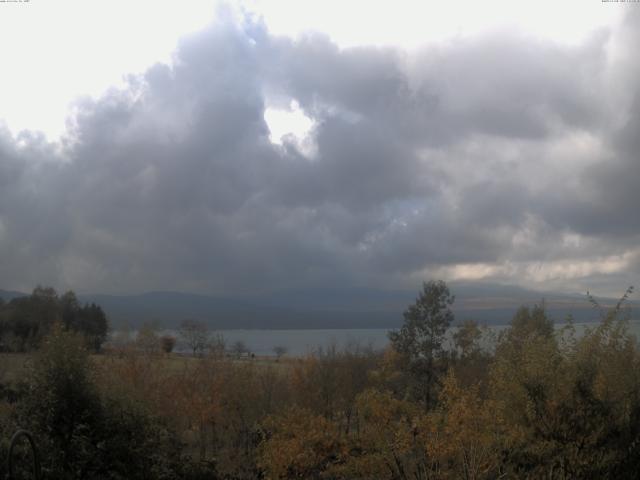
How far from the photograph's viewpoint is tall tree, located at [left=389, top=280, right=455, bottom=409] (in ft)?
151

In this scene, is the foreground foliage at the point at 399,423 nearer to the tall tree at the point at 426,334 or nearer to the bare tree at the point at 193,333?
the tall tree at the point at 426,334

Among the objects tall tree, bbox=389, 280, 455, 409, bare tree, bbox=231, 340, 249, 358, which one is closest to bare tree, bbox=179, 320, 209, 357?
bare tree, bbox=231, 340, 249, 358

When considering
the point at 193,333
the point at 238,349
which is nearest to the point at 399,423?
the point at 238,349

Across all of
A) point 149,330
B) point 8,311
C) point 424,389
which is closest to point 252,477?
point 424,389

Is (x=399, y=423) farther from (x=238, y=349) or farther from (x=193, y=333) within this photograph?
(x=193, y=333)

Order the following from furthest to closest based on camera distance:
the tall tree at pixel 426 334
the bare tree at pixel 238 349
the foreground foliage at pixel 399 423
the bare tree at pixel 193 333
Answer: the bare tree at pixel 193 333 → the bare tree at pixel 238 349 → the tall tree at pixel 426 334 → the foreground foliage at pixel 399 423

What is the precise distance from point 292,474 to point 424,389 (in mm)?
19868

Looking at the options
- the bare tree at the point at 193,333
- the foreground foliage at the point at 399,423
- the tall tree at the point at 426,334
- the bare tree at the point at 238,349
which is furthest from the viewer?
the bare tree at the point at 193,333

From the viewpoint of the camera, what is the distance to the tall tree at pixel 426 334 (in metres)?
46.1

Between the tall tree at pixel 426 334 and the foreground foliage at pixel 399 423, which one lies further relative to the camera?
the tall tree at pixel 426 334

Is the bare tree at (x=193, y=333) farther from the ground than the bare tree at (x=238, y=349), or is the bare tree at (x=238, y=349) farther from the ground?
the bare tree at (x=193, y=333)

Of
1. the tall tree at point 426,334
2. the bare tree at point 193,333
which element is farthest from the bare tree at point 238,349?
the tall tree at point 426,334

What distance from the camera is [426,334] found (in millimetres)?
47750

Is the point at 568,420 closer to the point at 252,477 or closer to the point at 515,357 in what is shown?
the point at 515,357
